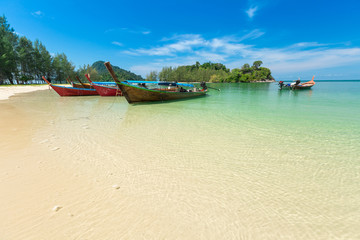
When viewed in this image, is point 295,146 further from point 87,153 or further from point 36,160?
point 36,160

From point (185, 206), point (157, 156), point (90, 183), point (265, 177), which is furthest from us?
point (157, 156)

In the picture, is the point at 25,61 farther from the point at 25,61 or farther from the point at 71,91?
the point at 71,91

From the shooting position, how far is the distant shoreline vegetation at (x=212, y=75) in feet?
320

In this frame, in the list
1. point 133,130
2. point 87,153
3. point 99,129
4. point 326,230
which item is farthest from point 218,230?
point 99,129

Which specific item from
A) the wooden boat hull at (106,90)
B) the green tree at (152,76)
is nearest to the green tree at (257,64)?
the green tree at (152,76)

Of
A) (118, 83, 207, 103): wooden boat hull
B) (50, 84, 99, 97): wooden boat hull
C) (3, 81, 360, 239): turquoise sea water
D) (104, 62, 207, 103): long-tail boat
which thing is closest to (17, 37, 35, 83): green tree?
(50, 84, 99, 97): wooden boat hull

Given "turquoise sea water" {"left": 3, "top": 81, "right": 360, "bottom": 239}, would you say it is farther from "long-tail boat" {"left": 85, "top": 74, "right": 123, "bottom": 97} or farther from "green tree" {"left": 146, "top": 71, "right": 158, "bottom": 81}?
"green tree" {"left": 146, "top": 71, "right": 158, "bottom": 81}

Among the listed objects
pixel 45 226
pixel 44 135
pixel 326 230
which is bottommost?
pixel 326 230

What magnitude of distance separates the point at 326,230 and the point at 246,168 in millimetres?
1480

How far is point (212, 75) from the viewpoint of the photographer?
11575 cm

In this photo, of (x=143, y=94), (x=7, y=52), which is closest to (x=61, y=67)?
(x=7, y=52)

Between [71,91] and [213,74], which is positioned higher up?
[213,74]

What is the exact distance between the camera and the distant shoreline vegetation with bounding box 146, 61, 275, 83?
97.6m

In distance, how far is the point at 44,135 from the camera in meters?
5.01
